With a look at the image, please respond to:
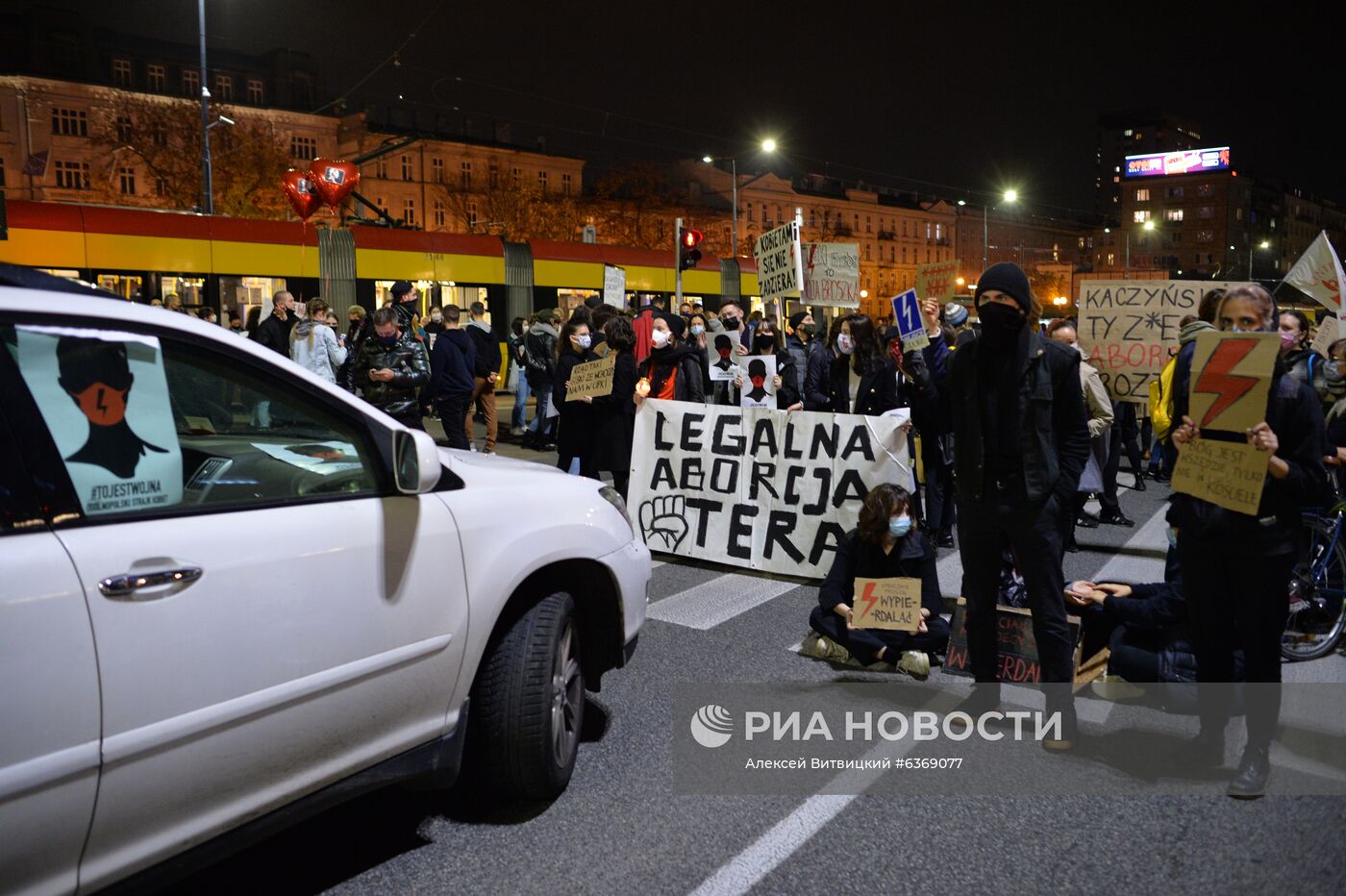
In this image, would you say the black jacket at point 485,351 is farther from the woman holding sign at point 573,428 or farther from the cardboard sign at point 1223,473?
the cardboard sign at point 1223,473

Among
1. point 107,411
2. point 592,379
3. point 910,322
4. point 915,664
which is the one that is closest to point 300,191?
point 592,379

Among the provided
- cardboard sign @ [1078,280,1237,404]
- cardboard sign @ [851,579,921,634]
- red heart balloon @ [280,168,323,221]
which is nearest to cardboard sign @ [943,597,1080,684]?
cardboard sign @ [851,579,921,634]

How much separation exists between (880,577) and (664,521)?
2873 mm

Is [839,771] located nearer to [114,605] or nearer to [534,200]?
[114,605]

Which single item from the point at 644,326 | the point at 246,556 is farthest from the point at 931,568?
the point at 644,326

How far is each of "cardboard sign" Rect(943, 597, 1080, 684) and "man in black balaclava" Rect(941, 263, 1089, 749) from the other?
0.70 meters

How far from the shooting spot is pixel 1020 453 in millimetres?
4234

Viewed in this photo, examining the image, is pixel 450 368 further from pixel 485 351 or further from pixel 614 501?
pixel 614 501

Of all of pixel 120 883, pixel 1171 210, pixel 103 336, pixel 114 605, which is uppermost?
pixel 1171 210

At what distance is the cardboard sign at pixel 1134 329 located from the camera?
885cm

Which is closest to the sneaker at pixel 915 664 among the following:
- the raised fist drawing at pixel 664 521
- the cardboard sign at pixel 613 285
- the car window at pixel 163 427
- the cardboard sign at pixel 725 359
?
the raised fist drawing at pixel 664 521

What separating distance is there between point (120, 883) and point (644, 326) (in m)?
10.0

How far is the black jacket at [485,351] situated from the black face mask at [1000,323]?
31.5 ft

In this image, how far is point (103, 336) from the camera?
8.40 feet
